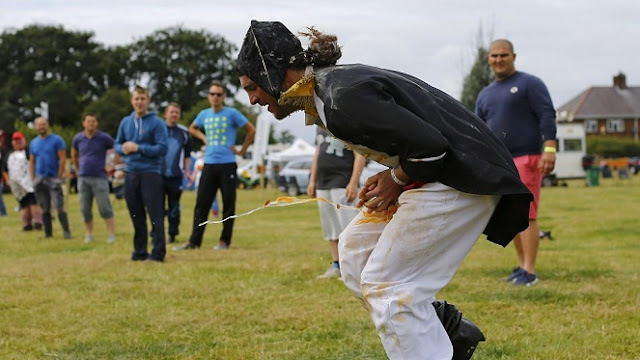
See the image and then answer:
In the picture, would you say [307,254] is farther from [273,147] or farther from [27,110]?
[27,110]

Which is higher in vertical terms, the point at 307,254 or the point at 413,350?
the point at 413,350

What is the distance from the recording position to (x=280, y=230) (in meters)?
16.6

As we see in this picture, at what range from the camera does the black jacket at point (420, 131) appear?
364 centimetres

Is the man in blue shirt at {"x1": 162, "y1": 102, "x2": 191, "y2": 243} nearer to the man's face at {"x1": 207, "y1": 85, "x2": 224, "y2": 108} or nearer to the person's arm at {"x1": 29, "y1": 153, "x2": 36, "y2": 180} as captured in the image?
the man's face at {"x1": 207, "y1": 85, "x2": 224, "y2": 108}

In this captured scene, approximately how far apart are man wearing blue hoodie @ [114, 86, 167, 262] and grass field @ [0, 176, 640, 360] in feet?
1.51

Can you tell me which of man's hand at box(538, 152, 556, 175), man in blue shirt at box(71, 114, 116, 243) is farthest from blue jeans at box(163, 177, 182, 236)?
man's hand at box(538, 152, 556, 175)

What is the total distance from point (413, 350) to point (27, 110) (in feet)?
251

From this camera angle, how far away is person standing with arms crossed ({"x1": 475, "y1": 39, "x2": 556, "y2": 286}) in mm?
8039

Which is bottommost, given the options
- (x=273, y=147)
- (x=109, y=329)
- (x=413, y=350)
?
(x=273, y=147)

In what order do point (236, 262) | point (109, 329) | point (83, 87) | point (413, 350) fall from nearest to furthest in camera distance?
1. point (413, 350)
2. point (109, 329)
3. point (236, 262)
4. point (83, 87)

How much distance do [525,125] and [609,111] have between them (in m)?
110

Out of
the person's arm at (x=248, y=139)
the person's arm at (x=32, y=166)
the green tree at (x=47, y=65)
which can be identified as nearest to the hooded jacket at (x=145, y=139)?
the person's arm at (x=248, y=139)

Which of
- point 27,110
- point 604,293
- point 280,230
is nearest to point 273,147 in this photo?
point 27,110

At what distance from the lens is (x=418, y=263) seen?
4027mm
